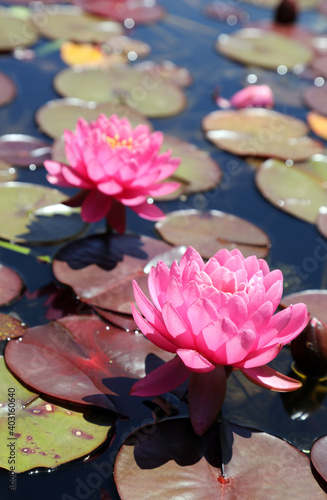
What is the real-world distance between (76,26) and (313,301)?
239 centimetres

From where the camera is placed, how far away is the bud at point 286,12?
3924 millimetres

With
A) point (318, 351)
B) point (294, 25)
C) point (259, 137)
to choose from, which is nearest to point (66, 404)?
point (318, 351)

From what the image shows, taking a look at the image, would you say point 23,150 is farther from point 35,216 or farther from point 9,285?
point 9,285

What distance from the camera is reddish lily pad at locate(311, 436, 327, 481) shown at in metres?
1.30

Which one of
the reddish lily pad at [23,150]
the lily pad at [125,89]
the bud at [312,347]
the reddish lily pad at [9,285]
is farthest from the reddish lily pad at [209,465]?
the lily pad at [125,89]

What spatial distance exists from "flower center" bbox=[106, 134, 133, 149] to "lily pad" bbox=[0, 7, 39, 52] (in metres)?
1.62

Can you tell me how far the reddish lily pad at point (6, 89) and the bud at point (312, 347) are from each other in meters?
1.75

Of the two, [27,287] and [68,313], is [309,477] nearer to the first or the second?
[68,313]

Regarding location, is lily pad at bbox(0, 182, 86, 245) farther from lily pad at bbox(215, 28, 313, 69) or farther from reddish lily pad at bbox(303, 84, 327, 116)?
lily pad at bbox(215, 28, 313, 69)

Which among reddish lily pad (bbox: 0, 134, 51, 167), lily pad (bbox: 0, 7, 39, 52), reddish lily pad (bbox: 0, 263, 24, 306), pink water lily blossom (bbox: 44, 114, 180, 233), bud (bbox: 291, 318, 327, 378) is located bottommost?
reddish lily pad (bbox: 0, 134, 51, 167)

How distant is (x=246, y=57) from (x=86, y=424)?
263cm

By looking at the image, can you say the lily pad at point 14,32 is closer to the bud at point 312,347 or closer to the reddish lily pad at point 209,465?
the bud at point 312,347

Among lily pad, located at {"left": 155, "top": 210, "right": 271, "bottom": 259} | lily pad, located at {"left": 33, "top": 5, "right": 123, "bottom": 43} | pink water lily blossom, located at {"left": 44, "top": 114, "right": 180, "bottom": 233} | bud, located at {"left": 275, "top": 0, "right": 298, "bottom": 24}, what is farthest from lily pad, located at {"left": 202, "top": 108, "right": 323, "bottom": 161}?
bud, located at {"left": 275, "top": 0, "right": 298, "bottom": 24}

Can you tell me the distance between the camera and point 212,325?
4.02ft
